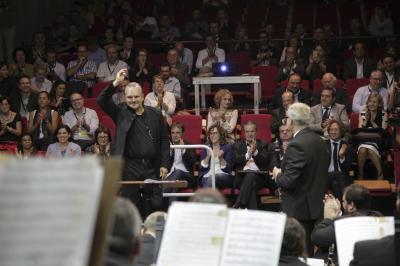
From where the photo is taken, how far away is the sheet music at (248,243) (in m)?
3.67

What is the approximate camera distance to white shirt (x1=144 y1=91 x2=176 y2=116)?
11.5m

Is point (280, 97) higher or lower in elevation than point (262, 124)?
higher

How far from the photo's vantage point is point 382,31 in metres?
14.9

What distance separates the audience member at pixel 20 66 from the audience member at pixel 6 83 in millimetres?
283

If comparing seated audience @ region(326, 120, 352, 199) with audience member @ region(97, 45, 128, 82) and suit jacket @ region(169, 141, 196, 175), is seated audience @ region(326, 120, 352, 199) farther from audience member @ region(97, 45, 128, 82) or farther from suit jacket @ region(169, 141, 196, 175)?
audience member @ region(97, 45, 128, 82)

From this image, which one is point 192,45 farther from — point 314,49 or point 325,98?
point 325,98

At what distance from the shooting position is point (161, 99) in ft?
38.0

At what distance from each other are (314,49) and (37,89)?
4.11 metres

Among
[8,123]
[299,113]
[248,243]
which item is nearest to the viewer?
[248,243]

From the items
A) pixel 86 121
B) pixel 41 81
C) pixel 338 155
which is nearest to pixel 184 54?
pixel 41 81

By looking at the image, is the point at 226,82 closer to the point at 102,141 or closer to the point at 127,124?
the point at 102,141

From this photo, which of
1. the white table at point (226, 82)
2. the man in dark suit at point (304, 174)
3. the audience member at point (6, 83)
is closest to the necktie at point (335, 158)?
the white table at point (226, 82)

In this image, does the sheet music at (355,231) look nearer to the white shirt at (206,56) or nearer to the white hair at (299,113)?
the white hair at (299,113)

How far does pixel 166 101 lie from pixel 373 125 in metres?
2.68
